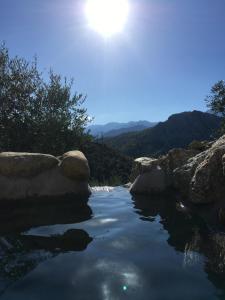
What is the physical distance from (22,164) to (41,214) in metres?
2.77

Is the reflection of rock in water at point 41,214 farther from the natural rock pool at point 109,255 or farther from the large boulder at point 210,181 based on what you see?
the large boulder at point 210,181

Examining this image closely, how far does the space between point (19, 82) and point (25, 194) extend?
1400cm

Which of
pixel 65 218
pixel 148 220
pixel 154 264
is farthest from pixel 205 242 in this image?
pixel 65 218

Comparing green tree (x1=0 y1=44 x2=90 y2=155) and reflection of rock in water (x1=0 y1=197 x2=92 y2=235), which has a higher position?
green tree (x1=0 y1=44 x2=90 y2=155)

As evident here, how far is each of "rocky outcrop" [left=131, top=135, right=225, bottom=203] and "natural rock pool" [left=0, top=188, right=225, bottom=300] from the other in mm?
966

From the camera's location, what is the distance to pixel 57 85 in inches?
952

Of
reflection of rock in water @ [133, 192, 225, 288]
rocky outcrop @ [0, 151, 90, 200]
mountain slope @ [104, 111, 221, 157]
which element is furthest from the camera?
mountain slope @ [104, 111, 221, 157]

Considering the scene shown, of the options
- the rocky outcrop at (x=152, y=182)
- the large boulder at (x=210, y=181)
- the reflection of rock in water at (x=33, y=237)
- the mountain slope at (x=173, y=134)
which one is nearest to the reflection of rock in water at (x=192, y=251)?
the reflection of rock in water at (x=33, y=237)

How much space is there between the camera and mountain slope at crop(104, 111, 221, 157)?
132m

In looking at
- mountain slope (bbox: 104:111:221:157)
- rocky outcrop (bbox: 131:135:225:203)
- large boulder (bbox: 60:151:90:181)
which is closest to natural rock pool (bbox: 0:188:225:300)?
rocky outcrop (bbox: 131:135:225:203)

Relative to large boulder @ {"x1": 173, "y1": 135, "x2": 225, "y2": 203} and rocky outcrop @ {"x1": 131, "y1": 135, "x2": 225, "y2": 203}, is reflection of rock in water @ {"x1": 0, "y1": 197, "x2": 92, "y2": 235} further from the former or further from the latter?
large boulder @ {"x1": 173, "y1": 135, "x2": 225, "y2": 203}

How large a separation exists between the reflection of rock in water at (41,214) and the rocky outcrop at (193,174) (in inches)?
128

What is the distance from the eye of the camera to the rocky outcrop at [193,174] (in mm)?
9406

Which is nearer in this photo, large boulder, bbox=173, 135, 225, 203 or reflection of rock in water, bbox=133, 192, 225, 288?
reflection of rock in water, bbox=133, 192, 225, 288
